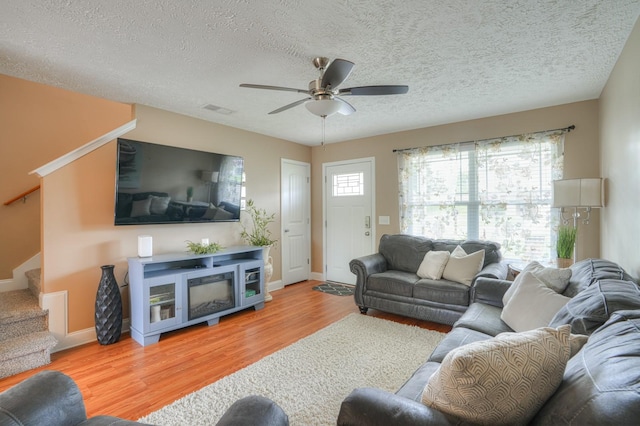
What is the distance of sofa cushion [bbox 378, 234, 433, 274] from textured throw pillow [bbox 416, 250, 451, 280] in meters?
0.21

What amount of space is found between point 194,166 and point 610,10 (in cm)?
387

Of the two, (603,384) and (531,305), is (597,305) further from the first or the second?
(603,384)

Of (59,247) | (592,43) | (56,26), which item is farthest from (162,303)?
(592,43)

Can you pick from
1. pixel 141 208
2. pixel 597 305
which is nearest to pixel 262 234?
pixel 141 208

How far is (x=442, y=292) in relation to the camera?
3.27 m

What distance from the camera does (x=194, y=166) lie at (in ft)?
12.1

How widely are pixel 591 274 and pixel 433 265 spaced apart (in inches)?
67.6

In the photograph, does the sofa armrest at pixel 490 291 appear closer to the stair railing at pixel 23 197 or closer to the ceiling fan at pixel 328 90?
the ceiling fan at pixel 328 90

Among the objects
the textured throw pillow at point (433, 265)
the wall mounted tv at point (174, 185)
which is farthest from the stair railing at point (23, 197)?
the textured throw pillow at point (433, 265)

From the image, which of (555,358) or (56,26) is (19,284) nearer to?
(56,26)

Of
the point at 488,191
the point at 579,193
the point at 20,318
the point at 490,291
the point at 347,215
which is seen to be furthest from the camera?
the point at 347,215

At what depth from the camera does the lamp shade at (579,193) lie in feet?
9.36

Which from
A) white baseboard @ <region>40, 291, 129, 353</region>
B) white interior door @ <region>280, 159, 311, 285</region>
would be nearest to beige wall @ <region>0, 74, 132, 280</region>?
white baseboard @ <region>40, 291, 129, 353</region>

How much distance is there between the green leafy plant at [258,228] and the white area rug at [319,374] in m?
1.70
